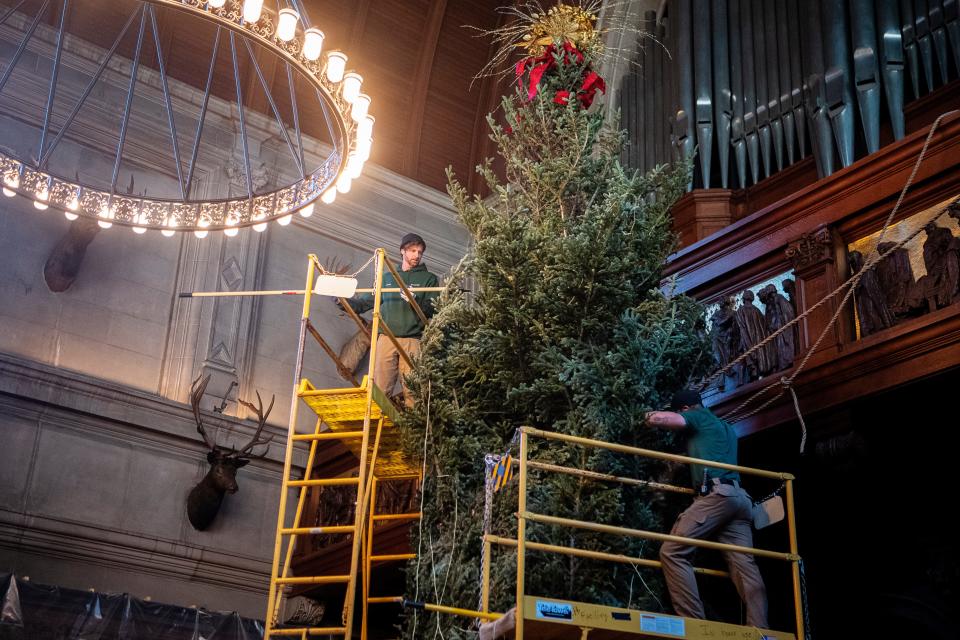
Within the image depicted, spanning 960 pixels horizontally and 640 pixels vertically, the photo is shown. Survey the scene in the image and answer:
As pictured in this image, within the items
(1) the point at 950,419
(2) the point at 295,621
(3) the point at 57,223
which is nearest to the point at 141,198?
(3) the point at 57,223

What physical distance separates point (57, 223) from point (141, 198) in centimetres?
185

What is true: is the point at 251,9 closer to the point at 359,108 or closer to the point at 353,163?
the point at 359,108

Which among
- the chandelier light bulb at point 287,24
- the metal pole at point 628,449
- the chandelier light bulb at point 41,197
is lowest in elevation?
the metal pole at point 628,449

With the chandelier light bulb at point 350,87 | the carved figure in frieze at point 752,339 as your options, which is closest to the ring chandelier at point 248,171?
the chandelier light bulb at point 350,87

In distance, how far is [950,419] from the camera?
6.72 metres

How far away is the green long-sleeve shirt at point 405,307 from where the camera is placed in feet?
27.9

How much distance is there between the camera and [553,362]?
6.53 meters

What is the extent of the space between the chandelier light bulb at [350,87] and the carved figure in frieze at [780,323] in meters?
3.49

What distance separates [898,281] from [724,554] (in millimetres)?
1969

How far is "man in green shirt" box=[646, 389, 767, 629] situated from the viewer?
5805 mm

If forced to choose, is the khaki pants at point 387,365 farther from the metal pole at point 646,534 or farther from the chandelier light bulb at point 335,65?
the metal pole at point 646,534

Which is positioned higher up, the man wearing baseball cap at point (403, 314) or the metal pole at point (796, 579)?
the man wearing baseball cap at point (403, 314)

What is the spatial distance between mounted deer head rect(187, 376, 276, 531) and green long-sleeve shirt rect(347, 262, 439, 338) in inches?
108

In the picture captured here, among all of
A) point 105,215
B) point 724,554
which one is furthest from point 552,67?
point 105,215
